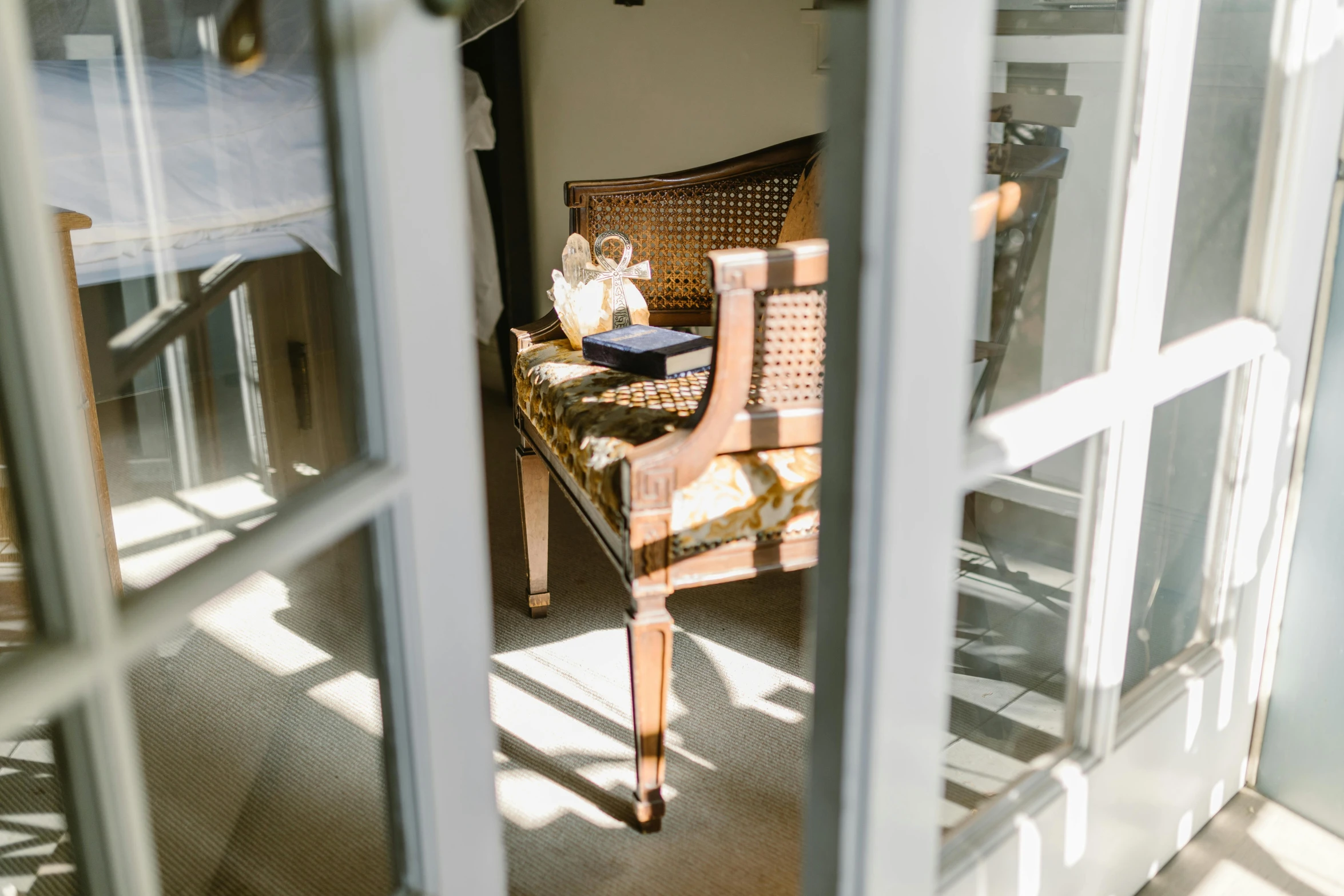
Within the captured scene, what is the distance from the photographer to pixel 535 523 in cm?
200

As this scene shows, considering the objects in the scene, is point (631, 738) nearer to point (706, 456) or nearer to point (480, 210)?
point (706, 456)

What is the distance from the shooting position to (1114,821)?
1.22m

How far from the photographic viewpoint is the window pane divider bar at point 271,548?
499 millimetres

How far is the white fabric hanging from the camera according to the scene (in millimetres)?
3125

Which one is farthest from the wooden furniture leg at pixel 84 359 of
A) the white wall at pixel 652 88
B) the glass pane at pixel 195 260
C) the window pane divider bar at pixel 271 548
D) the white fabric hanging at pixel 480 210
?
the white fabric hanging at pixel 480 210

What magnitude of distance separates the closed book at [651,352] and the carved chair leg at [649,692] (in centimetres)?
43

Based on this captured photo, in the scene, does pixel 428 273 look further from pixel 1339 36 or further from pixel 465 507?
pixel 1339 36

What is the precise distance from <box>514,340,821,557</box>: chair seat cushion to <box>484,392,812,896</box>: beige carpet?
40cm

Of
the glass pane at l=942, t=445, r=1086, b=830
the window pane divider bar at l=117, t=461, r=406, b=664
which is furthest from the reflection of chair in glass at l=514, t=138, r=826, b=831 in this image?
the window pane divider bar at l=117, t=461, r=406, b=664

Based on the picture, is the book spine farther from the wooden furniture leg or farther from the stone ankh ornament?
the wooden furniture leg

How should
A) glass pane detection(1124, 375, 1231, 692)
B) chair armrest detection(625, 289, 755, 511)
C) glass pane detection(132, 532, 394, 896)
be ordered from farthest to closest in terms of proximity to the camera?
chair armrest detection(625, 289, 755, 511), glass pane detection(1124, 375, 1231, 692), glass pane detection(132, 532, 394, 896)

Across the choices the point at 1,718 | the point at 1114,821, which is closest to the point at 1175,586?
the point at 1114,821

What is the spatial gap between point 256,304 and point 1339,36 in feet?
3.89

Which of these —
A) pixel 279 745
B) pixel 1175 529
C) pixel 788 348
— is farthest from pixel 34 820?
pixel 1175 529
